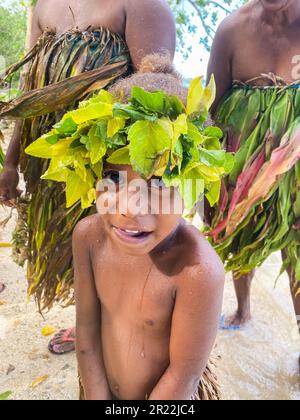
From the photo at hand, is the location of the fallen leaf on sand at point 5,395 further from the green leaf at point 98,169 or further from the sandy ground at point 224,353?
the green leaf at point 98,169

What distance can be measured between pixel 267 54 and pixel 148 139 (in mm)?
1052

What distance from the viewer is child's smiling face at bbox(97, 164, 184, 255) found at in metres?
0.87

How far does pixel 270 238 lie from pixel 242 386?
2.39 feet

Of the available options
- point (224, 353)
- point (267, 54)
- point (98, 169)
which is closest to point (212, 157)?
point (98, 169)

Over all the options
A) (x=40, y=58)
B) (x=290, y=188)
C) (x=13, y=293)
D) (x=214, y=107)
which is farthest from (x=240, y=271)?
(x=13, y=293)

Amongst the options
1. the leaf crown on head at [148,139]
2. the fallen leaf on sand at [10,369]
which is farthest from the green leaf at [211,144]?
the fallen leaf on sand at [10,369]

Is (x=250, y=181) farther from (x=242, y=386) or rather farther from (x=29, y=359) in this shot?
(x=29, y=359)

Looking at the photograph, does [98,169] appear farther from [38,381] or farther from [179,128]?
[38,381]

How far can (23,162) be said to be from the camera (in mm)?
1569

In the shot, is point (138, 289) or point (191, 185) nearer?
point (191, 185)

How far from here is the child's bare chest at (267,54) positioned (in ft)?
5.14

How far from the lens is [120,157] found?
2.84 feet
